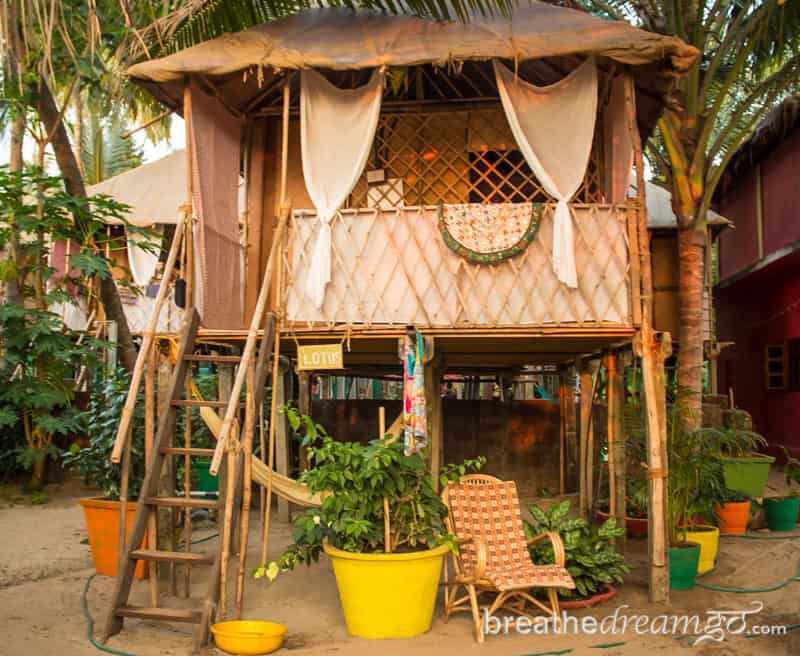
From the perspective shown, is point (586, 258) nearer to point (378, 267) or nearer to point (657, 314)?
point (378, 267)

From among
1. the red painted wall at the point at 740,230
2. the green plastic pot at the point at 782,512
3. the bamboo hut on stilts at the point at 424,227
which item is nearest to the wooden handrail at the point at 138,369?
the bamboo hut on stilts at the point at 424,227

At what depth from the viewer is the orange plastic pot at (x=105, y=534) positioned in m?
5.47

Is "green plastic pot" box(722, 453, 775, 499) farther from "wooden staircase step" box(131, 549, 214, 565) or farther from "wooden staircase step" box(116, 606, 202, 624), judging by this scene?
"wooden staircase step" box(116, 606, 202, 624)

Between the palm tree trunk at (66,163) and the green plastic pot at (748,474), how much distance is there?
5.87 m

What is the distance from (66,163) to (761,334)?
9647 mm

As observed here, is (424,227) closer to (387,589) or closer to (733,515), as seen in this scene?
(387,589)

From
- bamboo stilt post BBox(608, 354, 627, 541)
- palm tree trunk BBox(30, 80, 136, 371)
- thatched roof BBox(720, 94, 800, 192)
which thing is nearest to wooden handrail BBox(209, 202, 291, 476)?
bamboo stilt post BBox(608, 354, 627, 541)

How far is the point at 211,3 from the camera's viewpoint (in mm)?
6008

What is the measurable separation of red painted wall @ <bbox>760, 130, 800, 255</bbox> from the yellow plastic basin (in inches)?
328

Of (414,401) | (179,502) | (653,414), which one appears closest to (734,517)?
(653,414)

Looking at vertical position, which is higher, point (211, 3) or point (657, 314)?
point (211, 3)

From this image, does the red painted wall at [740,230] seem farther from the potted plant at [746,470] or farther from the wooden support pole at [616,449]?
the wooden support pole at [616,449]

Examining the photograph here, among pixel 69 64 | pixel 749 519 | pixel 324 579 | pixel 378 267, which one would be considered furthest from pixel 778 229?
pixel 69 64

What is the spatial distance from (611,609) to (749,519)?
10.5ft
